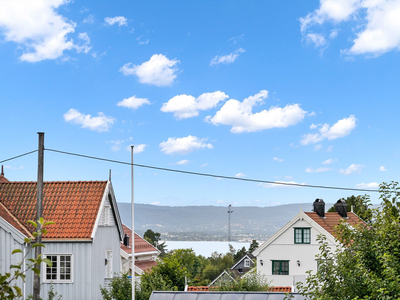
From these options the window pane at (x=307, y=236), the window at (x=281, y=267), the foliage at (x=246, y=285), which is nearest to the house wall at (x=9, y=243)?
the foliage at (x=246, y=285)

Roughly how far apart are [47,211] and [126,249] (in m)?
15.6

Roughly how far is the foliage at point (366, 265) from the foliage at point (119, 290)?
54.3ft

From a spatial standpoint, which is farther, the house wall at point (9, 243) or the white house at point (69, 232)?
the white house at point (69, 232)

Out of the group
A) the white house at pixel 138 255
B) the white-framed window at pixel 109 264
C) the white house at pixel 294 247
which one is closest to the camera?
the white-framed window at pixel 109 264

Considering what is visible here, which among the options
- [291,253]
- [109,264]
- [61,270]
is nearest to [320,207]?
[291,253]

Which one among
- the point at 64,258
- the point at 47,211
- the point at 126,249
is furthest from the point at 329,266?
the point at 126,249

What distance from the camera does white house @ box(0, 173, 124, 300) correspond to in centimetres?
2591

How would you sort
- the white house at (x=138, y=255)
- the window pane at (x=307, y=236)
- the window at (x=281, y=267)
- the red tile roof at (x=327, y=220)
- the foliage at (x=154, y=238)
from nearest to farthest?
the white house at (x=138, y=255)
the window pane at (x=307, y=236)
the red tile roof at (x=327, y=220)
the window at (x=281, y=267)
the foliage at (x=154, y=238)

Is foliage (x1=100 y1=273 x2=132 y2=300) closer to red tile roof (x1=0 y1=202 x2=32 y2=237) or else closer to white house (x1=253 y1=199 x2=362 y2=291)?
red tile roof (x1=0 y1=202 x2=32 y2=237)

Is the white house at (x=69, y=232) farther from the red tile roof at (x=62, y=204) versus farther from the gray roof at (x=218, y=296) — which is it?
the gray roof at (x=218, y=296)

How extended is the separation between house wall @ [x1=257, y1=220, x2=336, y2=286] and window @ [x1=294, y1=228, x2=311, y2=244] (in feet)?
0.96

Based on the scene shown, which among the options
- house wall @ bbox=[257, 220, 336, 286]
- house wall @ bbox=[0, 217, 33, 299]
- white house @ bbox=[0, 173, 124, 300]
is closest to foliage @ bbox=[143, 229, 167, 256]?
house wall @ bbox=[257, 220, 336, 286]

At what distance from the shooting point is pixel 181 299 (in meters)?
15.1

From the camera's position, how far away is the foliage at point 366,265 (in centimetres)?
884
